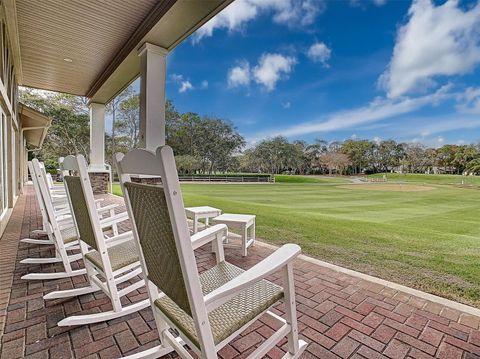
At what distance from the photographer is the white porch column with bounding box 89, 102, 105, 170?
842 centimetres

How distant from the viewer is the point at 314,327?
68.6 inches

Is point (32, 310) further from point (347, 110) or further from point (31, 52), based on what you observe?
point (347, 110)

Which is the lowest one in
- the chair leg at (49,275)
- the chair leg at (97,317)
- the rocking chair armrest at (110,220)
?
the chair leg at (49,275)

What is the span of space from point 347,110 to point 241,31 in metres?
30.9

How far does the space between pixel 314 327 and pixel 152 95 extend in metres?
4.10

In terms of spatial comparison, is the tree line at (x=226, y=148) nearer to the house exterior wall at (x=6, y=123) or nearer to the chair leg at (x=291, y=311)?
the house exterior wall at (x=6, y=123)

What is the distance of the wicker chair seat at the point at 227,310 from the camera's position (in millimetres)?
1057

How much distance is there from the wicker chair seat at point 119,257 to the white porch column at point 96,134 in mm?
7564

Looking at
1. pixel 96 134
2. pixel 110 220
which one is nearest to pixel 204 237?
pixel 110 220

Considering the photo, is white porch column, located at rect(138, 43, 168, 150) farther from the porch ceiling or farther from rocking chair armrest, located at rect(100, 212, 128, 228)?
rocking chair armrest, located at rect(100, 212, 128, 228)

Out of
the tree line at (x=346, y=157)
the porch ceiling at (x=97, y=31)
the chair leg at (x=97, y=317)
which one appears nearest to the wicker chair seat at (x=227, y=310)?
the chair leg at (x=97, y=317)

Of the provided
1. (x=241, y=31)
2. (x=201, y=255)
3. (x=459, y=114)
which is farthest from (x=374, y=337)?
(x=241, y=31)

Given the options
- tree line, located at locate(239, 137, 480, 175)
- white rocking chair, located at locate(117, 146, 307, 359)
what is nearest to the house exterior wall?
white rocking chair, located at locate(117, 146, 307, 359)

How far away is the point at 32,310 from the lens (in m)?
1.91
